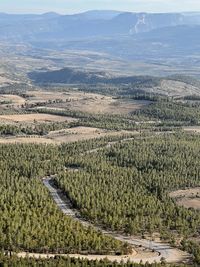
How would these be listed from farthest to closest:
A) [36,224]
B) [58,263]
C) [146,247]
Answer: [36,224], [146,247], [58,263]

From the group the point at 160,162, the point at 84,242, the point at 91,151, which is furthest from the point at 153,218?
the point at 91,151

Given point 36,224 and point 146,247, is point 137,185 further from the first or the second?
point 36,224

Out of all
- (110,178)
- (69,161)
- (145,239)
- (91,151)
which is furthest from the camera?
(91,151)

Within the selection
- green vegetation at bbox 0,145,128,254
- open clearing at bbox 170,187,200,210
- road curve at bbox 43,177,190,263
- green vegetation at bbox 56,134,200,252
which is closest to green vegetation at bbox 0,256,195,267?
road curve at bbox 43,177,190,263

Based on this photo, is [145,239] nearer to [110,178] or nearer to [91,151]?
[110,178]

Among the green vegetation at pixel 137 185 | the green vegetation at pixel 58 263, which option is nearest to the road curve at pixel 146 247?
the green vegetation at pixel 137 185

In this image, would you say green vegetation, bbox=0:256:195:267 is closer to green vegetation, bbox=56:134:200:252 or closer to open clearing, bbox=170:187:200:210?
green vegetation, bbox=56:134:200:252

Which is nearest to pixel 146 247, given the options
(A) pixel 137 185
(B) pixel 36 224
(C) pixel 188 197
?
(B) pixel 36 224

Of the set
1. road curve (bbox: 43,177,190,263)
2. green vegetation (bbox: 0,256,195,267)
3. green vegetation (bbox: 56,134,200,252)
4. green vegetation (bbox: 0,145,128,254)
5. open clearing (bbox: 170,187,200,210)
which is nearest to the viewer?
green vegetation (bbox: 0,256,195,267)
